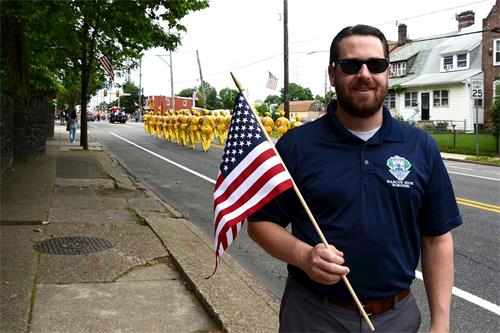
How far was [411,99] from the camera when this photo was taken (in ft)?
137

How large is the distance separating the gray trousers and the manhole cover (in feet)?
13.8

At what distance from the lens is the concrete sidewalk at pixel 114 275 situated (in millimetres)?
4180

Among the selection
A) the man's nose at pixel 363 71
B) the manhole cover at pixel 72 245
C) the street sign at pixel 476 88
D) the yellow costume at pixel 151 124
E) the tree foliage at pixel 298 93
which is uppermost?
the tree foliage at pixel 298 93

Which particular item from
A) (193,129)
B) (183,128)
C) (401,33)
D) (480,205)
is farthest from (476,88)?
(401,33)

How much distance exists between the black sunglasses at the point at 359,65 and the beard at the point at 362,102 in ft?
0.20

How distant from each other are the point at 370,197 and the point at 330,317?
50 centimetres

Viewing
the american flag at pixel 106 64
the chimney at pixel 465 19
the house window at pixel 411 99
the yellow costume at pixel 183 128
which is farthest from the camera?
the chimney at pixel 465 19

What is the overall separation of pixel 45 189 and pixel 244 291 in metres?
6.70

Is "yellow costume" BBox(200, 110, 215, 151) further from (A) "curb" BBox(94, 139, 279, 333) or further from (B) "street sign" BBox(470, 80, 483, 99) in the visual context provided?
(A) "curb" BBox(94, 139, 279, 333)

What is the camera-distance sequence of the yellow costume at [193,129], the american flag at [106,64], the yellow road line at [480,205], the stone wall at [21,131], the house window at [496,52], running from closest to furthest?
1. the yellow road line at [480,205]
2. the stone wall at [21,131]
3. the american flag at [106,64]
4. the yellow costume at [193,129]
5. the house window at [496,52]

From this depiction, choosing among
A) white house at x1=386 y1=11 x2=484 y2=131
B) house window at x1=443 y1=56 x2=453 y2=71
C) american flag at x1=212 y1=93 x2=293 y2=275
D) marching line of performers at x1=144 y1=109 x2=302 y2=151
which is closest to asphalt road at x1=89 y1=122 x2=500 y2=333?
american flag at x1=212 y1=93 x2=293 y2=275

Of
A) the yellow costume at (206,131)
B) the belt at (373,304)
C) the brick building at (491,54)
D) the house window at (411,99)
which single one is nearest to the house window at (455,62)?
the brick building at (491,54)

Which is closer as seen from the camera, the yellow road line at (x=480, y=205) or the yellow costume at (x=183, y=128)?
the yellow road line at (x=480, y=205)

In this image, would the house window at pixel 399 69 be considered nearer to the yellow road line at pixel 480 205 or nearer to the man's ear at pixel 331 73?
the yellow road line at pixel 480 205
